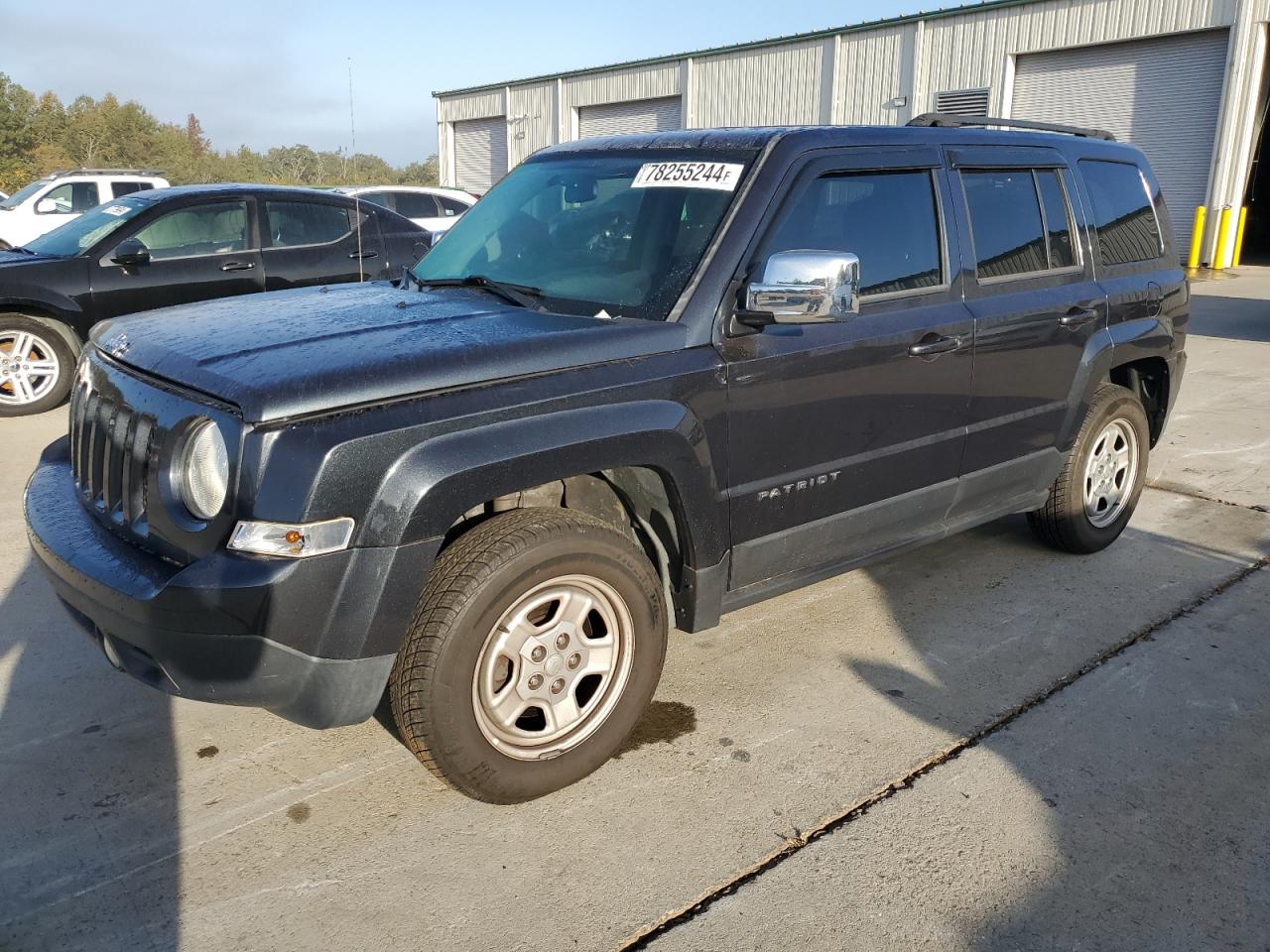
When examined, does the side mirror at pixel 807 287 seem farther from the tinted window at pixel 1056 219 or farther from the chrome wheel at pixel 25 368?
the chrome wheel at pixel 25 368

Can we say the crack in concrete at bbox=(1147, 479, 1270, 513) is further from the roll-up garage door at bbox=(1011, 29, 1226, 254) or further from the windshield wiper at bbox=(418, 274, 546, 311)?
the roll-up garage door at bbox=(1011, 29, 1226, 254)

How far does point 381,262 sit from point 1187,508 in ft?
20.2

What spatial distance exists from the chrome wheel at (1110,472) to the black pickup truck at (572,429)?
467 millimetres

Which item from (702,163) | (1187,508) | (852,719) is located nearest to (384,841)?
(852,719)

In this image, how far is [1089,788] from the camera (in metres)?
3.20

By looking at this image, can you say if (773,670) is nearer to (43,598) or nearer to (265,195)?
(43,598)

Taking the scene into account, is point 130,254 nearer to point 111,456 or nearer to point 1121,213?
point 111,456

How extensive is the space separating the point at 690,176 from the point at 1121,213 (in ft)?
8.34

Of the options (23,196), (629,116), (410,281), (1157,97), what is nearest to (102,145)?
(629,116)

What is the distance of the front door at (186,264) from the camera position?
7910 millimetres

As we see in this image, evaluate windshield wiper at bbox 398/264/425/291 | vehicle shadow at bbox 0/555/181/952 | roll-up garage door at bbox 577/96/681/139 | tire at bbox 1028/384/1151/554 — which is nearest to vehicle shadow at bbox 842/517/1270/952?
tire at bbox 1028/384/1151/554

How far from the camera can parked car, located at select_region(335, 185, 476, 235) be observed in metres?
14.7

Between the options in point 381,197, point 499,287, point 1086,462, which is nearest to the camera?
point 499,287

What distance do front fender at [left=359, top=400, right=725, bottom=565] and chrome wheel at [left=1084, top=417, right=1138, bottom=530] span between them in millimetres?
2552
